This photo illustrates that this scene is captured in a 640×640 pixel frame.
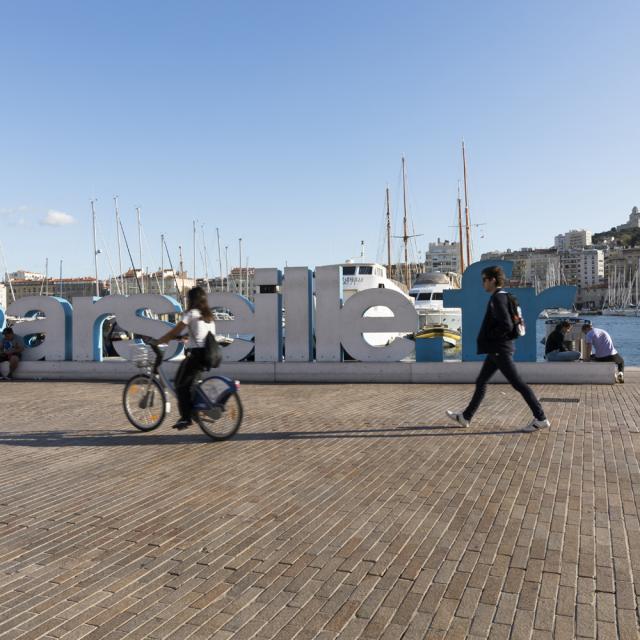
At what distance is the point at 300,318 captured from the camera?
1327 cm

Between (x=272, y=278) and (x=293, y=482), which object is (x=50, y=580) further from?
(x=272, y=278)

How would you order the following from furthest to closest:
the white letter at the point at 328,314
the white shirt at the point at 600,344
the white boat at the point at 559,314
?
the white boat at the point at 559,314
the white letter at the point at 328,314
the white shirt at the point at 600,344

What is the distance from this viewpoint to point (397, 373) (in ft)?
41.8

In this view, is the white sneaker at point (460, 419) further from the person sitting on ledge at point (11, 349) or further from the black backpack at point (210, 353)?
the person sitting on ledge at point (11, 349)

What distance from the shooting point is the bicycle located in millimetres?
7191

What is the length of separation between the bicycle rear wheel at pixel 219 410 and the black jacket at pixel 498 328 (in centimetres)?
307

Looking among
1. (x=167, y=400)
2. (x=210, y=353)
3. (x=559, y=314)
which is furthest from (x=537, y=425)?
(x=559, y=314)

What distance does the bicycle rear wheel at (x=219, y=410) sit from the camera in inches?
283

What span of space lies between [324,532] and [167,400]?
4177 millimetres

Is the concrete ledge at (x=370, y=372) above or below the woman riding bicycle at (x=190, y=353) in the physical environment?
below

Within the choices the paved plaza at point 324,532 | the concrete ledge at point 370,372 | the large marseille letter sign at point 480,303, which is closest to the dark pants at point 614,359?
the concrete ledge at point 370,372

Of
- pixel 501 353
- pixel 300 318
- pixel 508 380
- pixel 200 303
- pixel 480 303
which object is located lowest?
pixel 508 380

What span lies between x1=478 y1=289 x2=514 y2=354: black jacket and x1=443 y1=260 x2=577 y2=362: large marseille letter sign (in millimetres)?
4948

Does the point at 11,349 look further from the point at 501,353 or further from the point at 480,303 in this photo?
the point at 501,353
